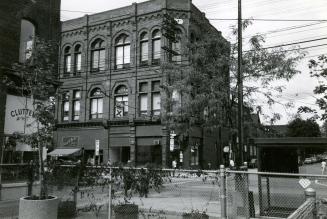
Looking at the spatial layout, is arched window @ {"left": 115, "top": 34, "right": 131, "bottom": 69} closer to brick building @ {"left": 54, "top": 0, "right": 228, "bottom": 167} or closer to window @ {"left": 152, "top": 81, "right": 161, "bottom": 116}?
brick building @ {"left": 54, "top": 0, "right": 228, "bottom": 167}

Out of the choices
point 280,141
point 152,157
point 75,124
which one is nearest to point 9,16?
point 280,141

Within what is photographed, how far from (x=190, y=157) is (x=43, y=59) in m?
26.4

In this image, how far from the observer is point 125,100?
38469 millimetres

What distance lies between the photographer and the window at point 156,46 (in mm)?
37088

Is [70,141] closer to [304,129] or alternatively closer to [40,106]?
[40,106]

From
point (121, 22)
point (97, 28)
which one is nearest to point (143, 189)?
point (121, 22)

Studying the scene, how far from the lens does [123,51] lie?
3941 cm

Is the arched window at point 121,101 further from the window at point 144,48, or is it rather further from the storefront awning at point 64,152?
the storefront awning at point 64,152

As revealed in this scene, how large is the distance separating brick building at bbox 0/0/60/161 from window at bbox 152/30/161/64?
798 inches

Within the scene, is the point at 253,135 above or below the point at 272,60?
below

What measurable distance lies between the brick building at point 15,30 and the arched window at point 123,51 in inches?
855

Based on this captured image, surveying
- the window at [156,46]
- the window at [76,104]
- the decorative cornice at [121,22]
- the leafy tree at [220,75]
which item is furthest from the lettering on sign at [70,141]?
the leafy tree at [220,75]

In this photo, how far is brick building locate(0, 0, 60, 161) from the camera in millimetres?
14703

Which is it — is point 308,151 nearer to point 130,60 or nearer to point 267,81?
point 267,81
